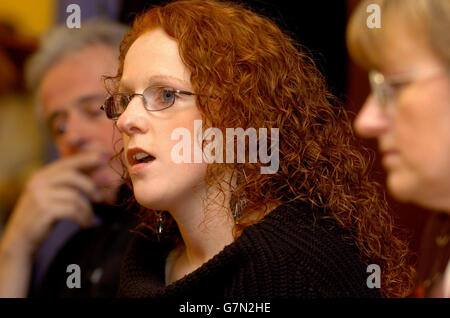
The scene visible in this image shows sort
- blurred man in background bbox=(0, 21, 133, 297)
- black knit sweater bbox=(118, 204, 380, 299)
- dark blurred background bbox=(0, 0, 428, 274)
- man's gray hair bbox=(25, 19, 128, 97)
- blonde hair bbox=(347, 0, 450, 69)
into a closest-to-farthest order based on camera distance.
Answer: blonde hair bbox=(347, 0, 450, 69) → black knit sweater bbox=(118, 204, 380, 299) → dark blurred background bbox=(0, 0, 428, 274) → blurred man in background bbox=(0, 21, 133, 297) → man's gray hair bbox=(25, 19, 128, 97)

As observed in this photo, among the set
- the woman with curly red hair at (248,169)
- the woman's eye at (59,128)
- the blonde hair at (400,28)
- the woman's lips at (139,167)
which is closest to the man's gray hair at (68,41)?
the woman's eye at (59,128)

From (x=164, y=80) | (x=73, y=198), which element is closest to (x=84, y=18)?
(x=73, y=198)

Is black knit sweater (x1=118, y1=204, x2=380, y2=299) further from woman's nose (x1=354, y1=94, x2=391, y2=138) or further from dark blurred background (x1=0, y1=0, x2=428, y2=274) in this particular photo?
woman's nose (x1=354, y1=94, x2=391, y2=138)

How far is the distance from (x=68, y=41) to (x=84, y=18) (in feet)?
0.33

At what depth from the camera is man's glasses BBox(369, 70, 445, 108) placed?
60 cm

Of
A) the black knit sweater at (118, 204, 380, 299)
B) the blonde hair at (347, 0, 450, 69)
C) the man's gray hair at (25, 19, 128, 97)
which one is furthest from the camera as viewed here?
the man's gray hair at (25, 19, 128, 97)

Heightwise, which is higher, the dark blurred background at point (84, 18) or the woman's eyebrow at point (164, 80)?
the dark blurred background at point (84, 18)

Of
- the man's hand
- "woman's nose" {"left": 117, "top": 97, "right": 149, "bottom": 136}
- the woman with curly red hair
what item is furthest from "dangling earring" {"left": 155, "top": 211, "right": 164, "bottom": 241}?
the man's hand

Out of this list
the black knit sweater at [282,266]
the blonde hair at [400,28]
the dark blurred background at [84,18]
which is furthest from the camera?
the dark blurred background at [84,18]

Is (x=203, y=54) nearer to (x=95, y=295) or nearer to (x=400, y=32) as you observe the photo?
(x=400, y=32)

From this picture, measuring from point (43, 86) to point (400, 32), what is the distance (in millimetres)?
1036

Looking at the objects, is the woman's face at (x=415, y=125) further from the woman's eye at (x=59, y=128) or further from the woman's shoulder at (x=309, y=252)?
the woman's eye at (x=59, y=128)

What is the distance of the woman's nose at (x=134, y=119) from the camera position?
2.75ft

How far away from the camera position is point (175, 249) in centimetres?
103
